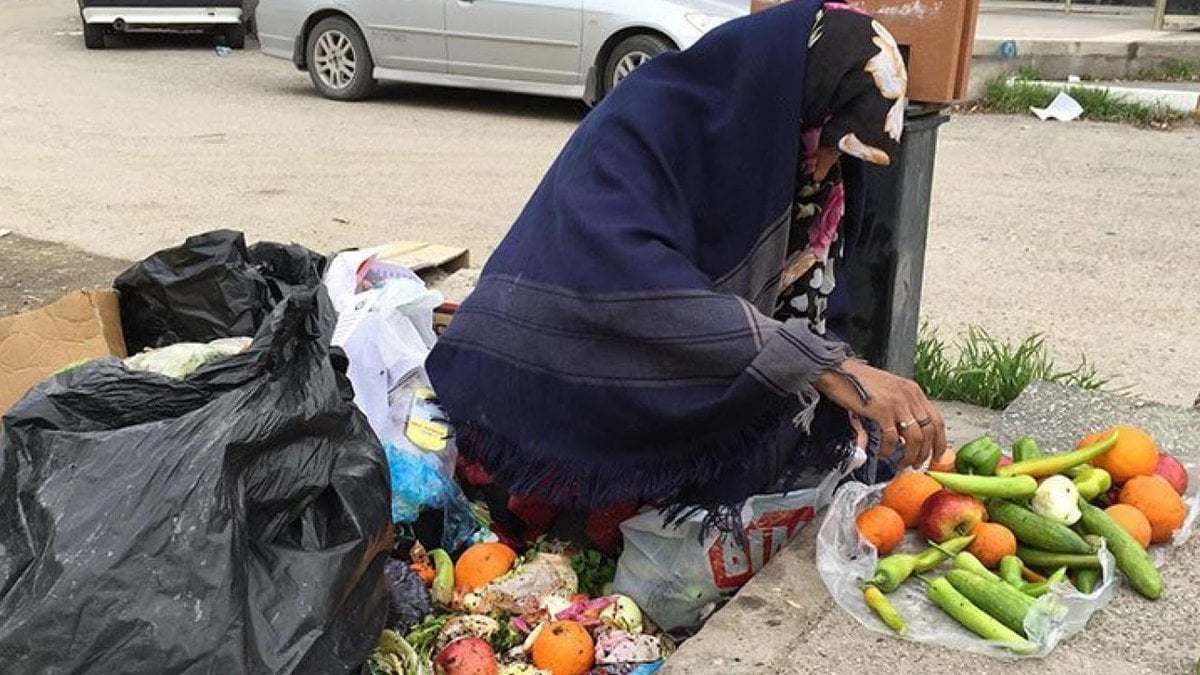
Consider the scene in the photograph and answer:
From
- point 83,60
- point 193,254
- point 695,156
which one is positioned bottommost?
point 83,60

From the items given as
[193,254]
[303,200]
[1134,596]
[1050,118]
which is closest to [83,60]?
[303,200]

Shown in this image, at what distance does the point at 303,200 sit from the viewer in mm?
6738

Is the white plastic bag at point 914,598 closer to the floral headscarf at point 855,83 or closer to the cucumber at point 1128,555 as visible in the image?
the cucumber at point 1128,555

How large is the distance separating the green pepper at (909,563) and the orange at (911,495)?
0.10 m

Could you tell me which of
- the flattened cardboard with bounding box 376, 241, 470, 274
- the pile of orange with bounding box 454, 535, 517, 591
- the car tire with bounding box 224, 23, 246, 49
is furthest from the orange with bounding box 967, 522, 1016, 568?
the car tire with bounding box 224, 23, 246, 49

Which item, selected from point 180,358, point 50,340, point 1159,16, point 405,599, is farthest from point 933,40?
point 1159,16

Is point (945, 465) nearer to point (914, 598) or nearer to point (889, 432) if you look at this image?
point (914, 598)

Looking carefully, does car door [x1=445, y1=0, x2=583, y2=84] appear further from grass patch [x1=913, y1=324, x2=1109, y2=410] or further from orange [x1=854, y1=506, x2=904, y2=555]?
orange [x1=854, y1=506, x2=904, y2=555]

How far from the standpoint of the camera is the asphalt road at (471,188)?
16.5ft

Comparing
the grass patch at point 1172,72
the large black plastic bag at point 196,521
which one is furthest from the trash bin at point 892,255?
the grass patch at point 1172,72

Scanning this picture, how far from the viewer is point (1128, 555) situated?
235 cm

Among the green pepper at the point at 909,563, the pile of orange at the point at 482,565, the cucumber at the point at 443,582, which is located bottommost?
the cucumber at the point at 443,582

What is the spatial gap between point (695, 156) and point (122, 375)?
3.71 ft

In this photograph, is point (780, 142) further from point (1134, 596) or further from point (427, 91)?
point (427, 91)
